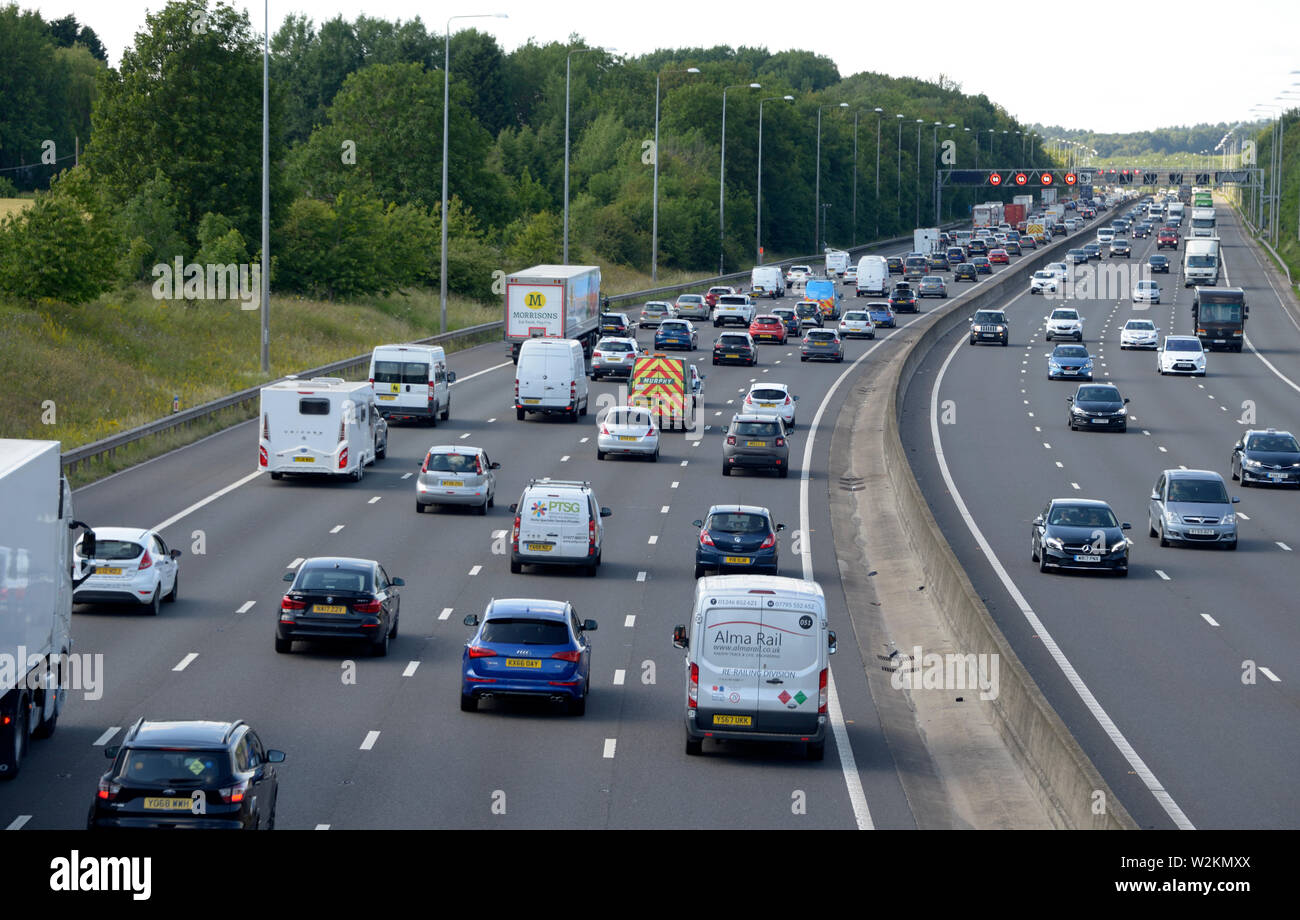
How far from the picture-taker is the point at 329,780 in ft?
→ 66.8

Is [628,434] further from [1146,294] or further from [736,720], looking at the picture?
[1146,294]

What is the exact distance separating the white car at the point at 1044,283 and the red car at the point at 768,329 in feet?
127

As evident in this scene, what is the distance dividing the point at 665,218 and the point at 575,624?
11247cm

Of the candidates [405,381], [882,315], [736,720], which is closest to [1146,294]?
[882,315]

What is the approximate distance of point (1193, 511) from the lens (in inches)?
1508

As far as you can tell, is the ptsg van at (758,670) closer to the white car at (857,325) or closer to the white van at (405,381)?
the white van at (405,381)

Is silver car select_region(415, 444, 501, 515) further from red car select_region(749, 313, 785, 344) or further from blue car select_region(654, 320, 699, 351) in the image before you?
red car select_region(749, 313, 785, 344)

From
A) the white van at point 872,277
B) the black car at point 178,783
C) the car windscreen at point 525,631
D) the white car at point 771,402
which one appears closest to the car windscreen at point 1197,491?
the white car at point 771,402

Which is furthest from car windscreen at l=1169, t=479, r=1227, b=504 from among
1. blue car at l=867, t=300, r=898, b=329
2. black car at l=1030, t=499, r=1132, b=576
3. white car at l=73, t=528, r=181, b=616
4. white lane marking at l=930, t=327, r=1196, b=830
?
blue car at l=867, t=300, r=898, b=329

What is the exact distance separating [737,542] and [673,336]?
138ft

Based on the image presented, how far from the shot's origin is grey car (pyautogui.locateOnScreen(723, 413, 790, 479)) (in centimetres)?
4622

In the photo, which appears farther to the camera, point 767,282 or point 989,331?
point 767,282
